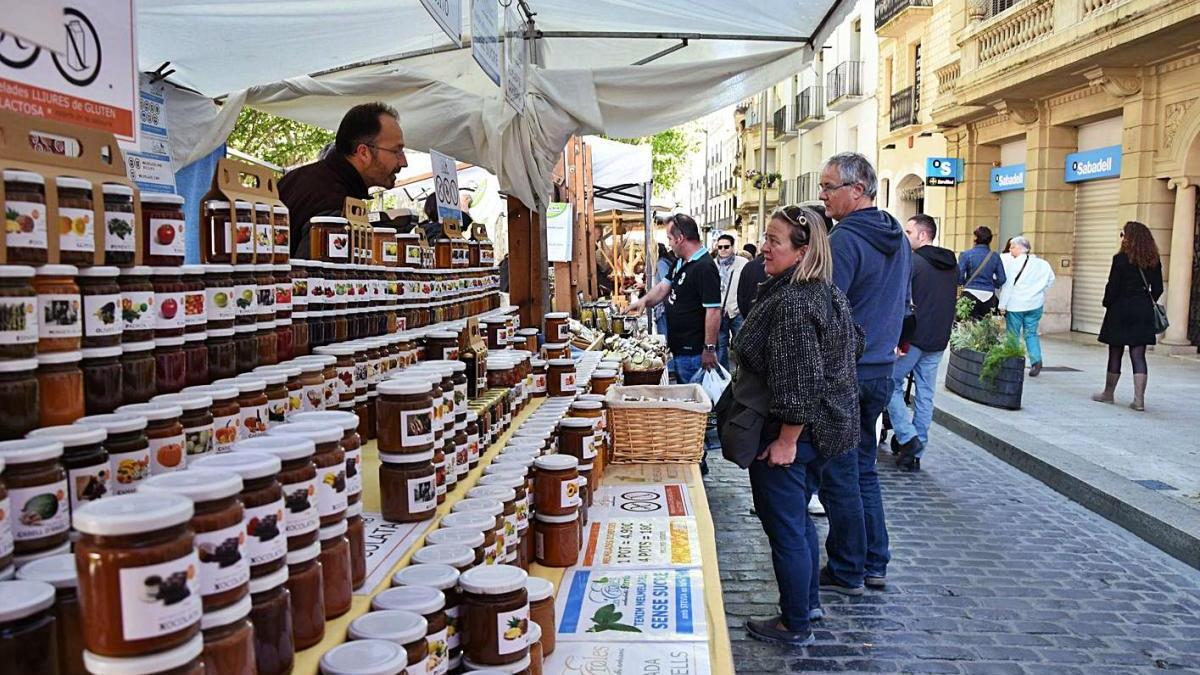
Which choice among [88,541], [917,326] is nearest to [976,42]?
[917,326]

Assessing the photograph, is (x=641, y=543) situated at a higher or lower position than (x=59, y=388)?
lower

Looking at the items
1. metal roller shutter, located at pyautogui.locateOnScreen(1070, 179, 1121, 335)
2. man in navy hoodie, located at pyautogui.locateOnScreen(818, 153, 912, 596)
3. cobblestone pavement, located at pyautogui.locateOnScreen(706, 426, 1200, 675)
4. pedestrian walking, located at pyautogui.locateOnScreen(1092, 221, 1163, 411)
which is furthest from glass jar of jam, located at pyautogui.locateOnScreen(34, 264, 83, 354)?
metal roller shutter, located at pyautogui.locateOnScreen(1070, 179, 1121, 335)

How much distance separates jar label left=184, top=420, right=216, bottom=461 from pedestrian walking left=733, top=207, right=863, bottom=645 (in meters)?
2.52

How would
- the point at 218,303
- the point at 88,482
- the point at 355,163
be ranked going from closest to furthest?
1. the point at 88,482
2. the point at 218,303
3. the point at 355,163

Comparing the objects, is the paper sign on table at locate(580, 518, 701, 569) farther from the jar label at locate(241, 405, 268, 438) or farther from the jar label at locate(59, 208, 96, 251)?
the jar label at locate(59, 208, 96, 251)

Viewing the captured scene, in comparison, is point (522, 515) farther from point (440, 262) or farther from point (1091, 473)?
point (1091, 473)

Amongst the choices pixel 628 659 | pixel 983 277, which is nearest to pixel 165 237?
pixel 628 659

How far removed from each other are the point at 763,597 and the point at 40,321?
3.98m

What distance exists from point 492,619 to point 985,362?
9.05m

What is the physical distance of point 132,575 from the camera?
3.48 feet

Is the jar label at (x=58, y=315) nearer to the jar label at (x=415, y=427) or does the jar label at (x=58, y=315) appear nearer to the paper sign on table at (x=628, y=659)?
the jar label at (x=415, y=427)

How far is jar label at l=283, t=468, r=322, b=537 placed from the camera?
1.48 meters

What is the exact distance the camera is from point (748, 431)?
12.6 ft

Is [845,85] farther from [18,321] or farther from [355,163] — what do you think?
[18,321]
